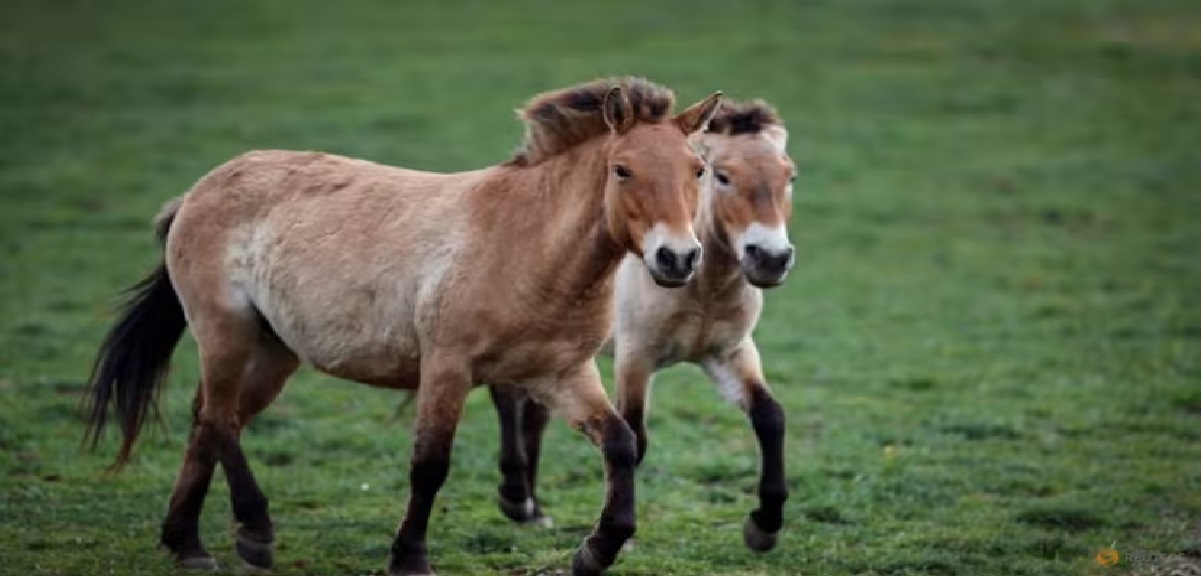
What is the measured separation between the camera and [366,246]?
732cm

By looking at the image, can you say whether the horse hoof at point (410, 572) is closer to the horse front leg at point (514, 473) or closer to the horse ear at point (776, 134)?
the horse front leg at point (514, 473)

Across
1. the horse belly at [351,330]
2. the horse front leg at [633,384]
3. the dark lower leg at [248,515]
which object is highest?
the horse belly at [351,330]

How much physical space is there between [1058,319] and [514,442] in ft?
22.3

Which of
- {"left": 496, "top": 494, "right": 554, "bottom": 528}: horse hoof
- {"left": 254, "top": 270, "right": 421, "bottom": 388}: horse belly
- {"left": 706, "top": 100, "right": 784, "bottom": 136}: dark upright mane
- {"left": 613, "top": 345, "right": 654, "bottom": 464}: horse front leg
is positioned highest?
{"left": 706, "top": 100, "right": 784, "bottom": 136}: dark upright mane

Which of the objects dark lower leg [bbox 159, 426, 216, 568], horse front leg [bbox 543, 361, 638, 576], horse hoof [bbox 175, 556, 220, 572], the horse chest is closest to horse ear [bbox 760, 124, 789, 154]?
the horse chest

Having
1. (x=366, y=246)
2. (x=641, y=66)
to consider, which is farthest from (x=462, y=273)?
(x=641, y=66)

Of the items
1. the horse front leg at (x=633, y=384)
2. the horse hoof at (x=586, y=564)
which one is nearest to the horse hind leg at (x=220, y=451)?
the horse hoof at (x=586, y=564)

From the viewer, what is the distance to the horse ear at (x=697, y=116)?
6789 mm

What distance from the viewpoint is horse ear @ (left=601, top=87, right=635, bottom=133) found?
6648 mm

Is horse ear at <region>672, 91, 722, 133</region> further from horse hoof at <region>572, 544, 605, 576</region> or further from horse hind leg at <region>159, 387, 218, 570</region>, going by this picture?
horse hind leg at <region>159, 387, 218, 570</region>

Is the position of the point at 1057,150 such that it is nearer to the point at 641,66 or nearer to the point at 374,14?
the point at 641,66

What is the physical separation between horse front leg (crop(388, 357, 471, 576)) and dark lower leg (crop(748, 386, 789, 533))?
4.27 ft

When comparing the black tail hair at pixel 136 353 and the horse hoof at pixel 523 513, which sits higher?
the black tail hair at pixel 136 353

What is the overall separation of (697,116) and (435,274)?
43.5 inches
